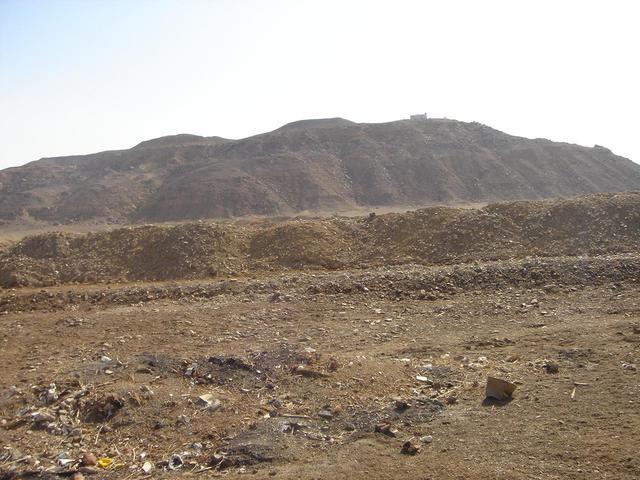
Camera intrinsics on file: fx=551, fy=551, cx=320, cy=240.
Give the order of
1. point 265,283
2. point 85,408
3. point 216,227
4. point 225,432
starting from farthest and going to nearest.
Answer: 1. point 216,227
2. point 265,283
3. point 85,408
4. point 225,432

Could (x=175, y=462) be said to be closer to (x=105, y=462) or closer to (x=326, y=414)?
(x=105, y=462)

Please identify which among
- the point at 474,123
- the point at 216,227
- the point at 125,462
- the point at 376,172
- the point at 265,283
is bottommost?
the point at 125,462

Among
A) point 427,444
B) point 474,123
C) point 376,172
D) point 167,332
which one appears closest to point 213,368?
point 167,332

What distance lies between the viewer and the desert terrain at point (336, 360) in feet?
16.1

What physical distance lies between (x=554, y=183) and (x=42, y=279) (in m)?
38.9

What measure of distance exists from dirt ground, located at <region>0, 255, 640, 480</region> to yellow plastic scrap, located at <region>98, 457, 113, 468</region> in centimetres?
8

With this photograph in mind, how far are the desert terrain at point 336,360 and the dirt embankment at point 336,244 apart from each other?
86mm

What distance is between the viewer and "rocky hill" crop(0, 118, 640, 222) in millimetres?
41719

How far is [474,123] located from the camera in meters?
54.7

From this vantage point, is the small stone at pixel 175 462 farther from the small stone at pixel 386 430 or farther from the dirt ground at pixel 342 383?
the small stone at pixel 386 430

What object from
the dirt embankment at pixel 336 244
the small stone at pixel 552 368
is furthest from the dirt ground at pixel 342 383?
the dirt embankment at pixel 336 244

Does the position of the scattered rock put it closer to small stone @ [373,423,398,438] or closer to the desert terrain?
the desert terrain

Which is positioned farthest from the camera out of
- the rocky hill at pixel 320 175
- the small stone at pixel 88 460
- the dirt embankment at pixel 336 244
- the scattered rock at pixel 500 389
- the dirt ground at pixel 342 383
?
the rocky hill at pixel 320 175

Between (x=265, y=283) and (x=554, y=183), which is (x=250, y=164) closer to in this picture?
(x=554, y=183)
